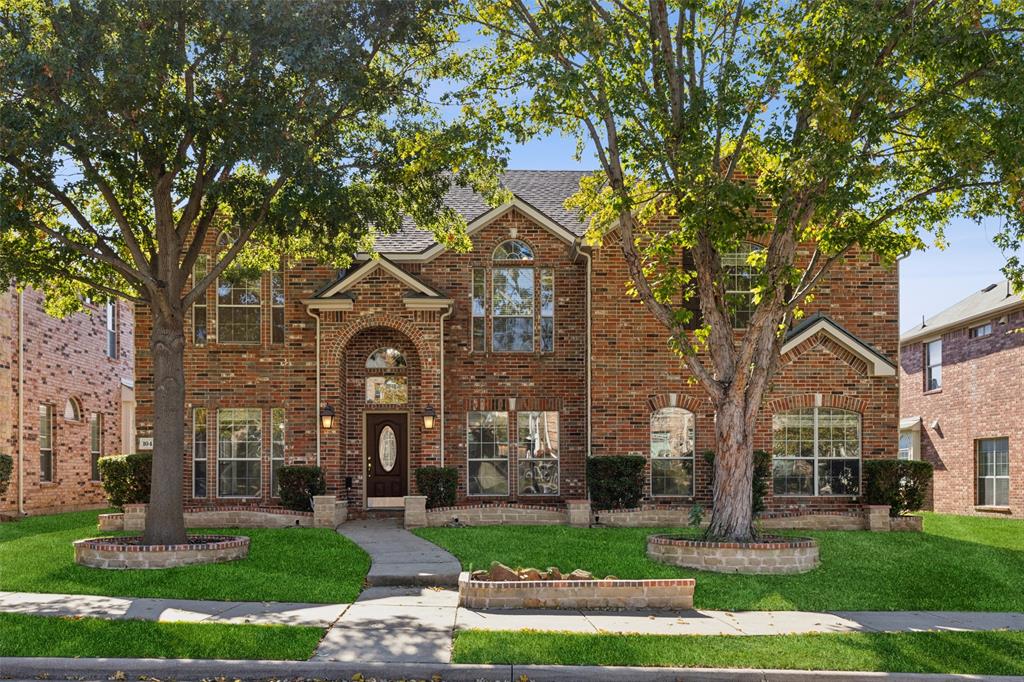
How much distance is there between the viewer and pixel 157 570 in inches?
509

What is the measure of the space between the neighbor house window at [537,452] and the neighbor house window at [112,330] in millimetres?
14584

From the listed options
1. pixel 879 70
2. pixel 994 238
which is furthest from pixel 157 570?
pixel 994 238

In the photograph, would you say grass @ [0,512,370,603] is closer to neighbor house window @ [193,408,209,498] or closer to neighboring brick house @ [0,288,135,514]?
neighbor house window @ [193,408,209,498]

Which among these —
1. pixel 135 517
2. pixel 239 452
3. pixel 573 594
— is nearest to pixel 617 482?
pixel 239 452

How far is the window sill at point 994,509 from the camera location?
2598 cm

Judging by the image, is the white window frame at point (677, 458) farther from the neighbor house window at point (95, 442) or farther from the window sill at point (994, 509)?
the neighbor house window at point (95, 442)

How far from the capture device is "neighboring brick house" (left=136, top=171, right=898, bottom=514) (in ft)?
66.9

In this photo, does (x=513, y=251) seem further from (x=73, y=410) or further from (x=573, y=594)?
(x=73, y=410)

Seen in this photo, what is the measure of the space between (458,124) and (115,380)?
18446mm

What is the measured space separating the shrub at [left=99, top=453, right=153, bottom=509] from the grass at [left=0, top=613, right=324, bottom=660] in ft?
33.2

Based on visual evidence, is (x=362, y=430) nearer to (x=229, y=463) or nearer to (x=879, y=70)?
(x=229, y=463)

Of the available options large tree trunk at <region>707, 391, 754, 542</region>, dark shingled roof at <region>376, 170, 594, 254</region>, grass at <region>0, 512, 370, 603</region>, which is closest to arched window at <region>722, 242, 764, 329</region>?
dark shingled roof at <region>376, 170, 594, 254</region>

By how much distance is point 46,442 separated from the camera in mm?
24391

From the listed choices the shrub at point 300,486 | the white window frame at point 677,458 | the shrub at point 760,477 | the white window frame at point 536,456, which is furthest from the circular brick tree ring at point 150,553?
the shrub at point 760,477
